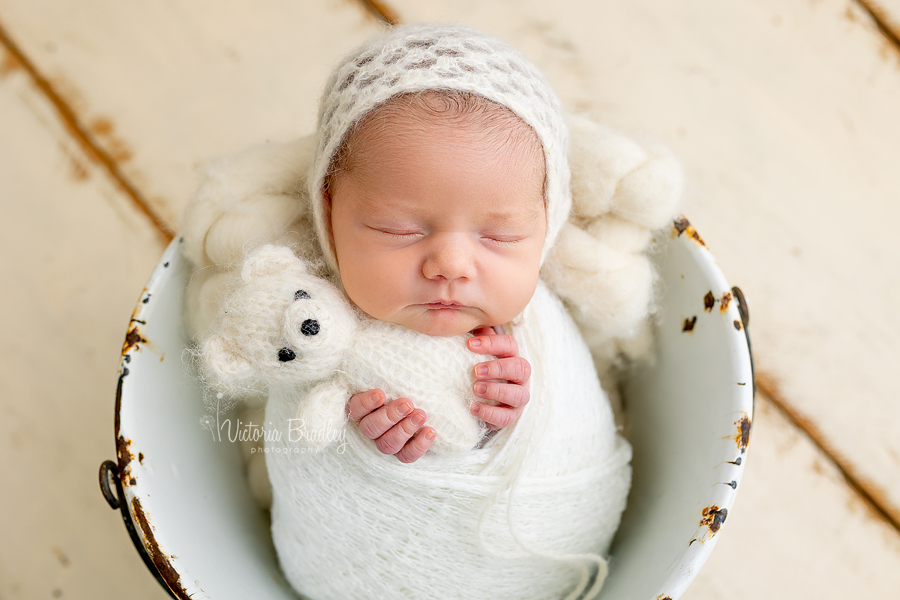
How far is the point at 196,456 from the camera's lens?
91 cm

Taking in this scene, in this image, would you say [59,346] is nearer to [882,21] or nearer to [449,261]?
[449,261]

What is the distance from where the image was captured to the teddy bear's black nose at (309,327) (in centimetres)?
69

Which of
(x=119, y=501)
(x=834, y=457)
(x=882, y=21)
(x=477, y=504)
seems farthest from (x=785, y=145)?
(x=119, y=501)

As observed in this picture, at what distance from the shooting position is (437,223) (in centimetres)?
72

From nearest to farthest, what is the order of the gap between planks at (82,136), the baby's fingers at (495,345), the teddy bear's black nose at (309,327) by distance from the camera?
the teddy bear's black nose at (309,327) < the baby's fingers at (495,345) < the gap between planks at (82,136)

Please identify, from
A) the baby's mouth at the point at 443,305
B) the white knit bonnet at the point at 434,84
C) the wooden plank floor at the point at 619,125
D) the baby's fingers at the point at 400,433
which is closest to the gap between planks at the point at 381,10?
the wooden plank floor at the point at 619,125

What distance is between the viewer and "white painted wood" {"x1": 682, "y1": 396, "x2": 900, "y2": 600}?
111 centimetres

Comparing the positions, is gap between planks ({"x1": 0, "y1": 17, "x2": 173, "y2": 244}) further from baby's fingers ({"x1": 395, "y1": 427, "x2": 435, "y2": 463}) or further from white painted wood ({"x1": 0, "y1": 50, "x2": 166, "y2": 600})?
baby's fingers ({"x1": 395, "y1": 427, "x2": 435, "y2": 463})

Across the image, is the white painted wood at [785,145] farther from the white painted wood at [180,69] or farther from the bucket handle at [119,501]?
the bucket handle at [119,501]

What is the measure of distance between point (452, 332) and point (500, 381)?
8cm

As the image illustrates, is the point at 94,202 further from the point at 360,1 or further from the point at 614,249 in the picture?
the point at 614,249

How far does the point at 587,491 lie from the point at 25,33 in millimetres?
1252

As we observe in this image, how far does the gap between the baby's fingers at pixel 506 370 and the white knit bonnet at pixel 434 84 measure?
0.54ft

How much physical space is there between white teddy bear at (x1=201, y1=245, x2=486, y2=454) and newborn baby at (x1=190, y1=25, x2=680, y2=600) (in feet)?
0.05
